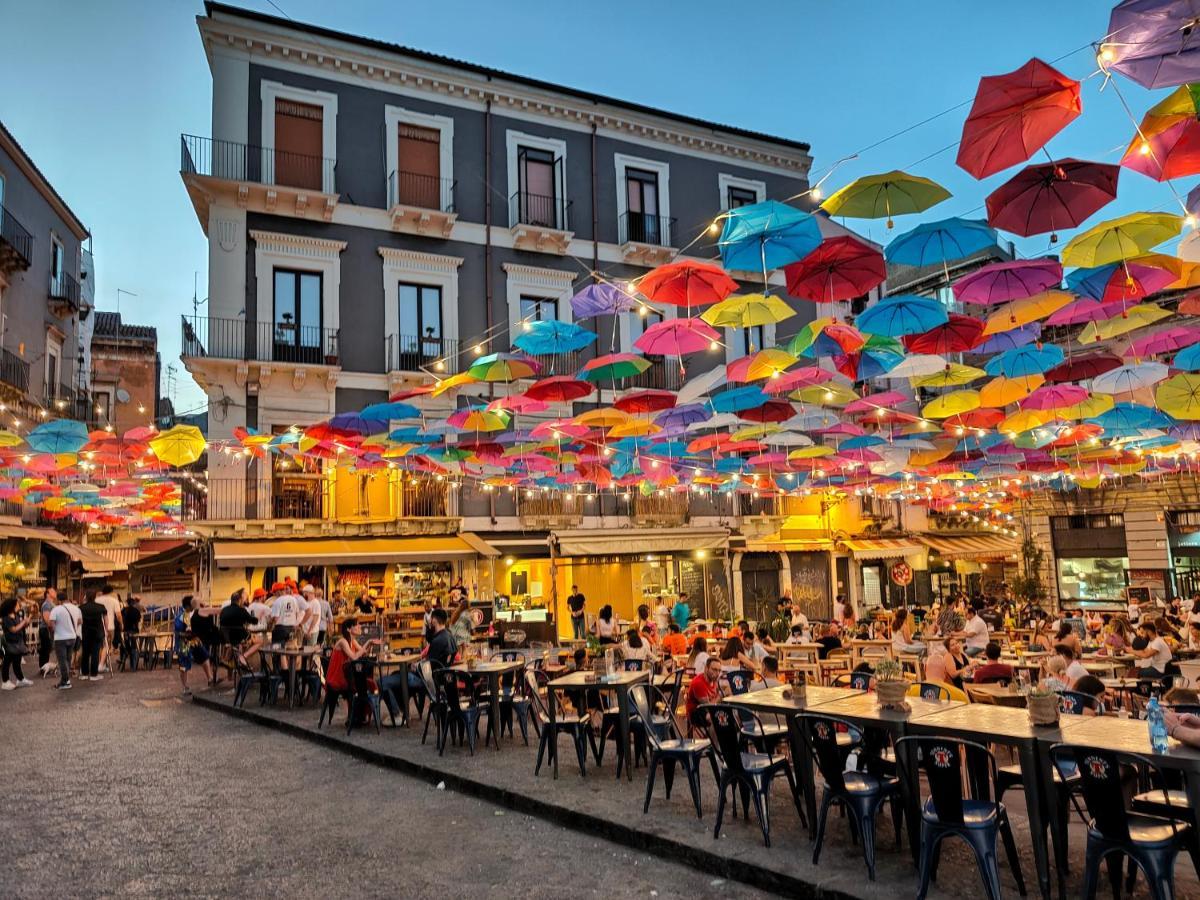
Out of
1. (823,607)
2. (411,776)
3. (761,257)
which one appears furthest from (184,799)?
(823,607)

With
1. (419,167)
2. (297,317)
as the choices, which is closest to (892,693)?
(297,317)

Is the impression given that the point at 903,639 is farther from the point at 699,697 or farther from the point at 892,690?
the point at 892,690

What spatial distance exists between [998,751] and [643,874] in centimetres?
459

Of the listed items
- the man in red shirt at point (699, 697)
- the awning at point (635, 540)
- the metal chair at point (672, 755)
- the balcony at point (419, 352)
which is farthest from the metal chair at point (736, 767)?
the balcony at point (419, 352)

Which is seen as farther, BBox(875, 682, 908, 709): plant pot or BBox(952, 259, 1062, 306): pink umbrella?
BBox(952, 259, 1062, 306): pink umbrella

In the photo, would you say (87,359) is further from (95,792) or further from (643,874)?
(643,874)

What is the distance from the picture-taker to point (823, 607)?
2653 cm

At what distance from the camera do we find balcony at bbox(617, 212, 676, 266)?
22406 millimetres

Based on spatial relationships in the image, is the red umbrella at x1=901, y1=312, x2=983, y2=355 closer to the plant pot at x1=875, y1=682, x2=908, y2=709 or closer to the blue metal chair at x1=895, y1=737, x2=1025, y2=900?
the plant pot at x1=875, y1=682, x2=908, y2=709

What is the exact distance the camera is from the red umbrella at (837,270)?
7.37 meters

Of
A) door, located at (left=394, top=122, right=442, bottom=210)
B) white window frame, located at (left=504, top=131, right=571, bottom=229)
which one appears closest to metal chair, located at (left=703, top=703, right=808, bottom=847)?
door, located at (left=394, top=122, right=442, bottom=210)

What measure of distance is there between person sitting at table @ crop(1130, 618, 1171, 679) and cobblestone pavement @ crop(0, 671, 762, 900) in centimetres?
699

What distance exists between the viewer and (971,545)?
31.1m

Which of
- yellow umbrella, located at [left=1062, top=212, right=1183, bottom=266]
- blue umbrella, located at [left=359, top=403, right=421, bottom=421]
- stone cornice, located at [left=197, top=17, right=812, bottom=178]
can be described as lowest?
blue umbrella, located at [left=359, top=403, right=421, bottom=421]
